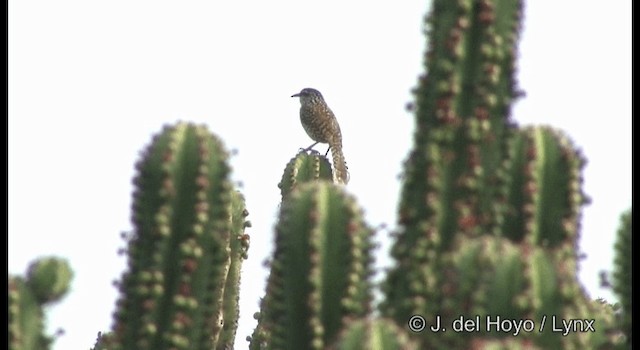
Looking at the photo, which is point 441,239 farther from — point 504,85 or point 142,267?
point 142,267

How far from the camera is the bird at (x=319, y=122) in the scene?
54.9 feet

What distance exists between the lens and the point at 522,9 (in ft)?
24.0

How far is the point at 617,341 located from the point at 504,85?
1.15 metres

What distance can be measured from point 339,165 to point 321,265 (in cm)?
891

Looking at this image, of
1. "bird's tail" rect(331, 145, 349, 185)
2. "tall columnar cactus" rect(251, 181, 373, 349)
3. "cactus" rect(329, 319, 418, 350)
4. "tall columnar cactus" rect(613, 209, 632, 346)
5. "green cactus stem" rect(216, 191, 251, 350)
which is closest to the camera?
"cactus" rect(329, 319, 418, 350)

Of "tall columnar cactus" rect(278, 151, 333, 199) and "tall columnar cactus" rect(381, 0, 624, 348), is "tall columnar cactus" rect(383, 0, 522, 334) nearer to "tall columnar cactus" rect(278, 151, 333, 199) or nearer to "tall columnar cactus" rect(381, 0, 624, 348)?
"tall columnar cactus" rect(381, 0, 624, 348)

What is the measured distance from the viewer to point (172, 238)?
23.9ft

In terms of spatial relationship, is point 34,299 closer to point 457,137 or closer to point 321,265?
point 321,265

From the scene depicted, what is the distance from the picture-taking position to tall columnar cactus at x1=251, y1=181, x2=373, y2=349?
6855 millimetres

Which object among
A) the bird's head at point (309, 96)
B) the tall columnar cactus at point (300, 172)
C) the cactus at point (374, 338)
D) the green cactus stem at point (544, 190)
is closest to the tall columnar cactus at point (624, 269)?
the green cactus stem at point (544, 190)

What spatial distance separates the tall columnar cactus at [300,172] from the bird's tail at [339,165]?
4.75 metres

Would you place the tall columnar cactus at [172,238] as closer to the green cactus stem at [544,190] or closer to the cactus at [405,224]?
the cactus at [405,224]

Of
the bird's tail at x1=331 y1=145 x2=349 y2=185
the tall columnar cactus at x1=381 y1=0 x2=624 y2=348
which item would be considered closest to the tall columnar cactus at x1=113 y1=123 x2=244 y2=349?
the tall columnar cactus at x1=381 y1=0 x2=624 y2=348

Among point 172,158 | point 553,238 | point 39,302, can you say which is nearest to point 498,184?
point 553,238
